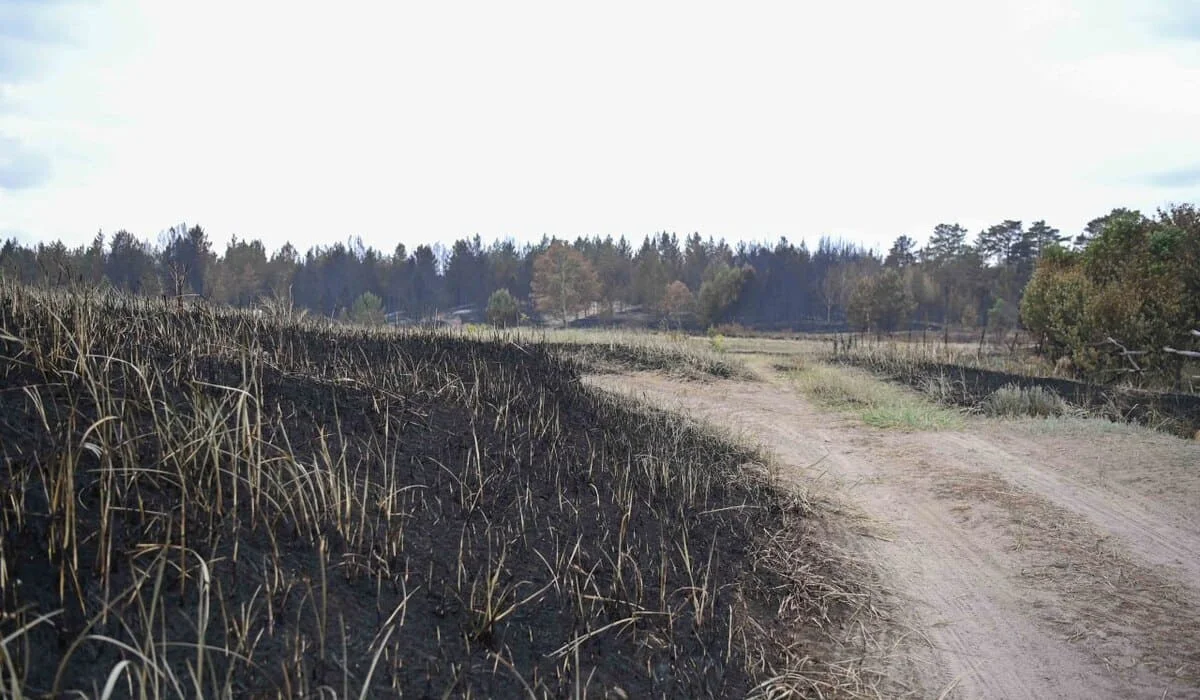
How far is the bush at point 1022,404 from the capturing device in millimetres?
12625

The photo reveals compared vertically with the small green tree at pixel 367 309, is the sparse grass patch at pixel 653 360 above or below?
below

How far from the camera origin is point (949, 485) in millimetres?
8000

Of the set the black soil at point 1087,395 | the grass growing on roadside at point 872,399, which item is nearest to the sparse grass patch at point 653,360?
the grass growing on roadside at point 872,399

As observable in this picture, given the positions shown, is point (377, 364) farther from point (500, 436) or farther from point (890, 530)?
point (890, 530)

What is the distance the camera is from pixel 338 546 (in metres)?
3.48

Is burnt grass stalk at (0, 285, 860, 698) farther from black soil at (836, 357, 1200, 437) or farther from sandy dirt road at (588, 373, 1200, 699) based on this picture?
black soil at (836, 357, 1200, 437)

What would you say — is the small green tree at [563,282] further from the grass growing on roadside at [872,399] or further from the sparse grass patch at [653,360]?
the grass growing on roadside at [872,399]

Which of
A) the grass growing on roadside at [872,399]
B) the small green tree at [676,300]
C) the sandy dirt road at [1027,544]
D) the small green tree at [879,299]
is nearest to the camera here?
the sandy dirt road at [1027,544]

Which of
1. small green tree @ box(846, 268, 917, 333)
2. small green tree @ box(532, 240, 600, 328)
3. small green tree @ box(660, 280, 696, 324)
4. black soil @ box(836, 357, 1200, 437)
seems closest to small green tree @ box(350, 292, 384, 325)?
black soil @ box(836, 357, 1200, 437)

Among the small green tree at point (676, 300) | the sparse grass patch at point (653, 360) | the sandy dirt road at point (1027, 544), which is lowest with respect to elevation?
the sandy dirt road at point (1027, 544)

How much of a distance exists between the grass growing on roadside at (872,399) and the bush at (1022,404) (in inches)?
32.2

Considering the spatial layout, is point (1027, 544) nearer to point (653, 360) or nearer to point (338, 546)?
point (338, 546)

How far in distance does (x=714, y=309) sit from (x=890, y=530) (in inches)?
2038

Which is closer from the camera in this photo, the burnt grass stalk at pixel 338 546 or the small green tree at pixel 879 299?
the burnt grass stalk at pixel 338 546
